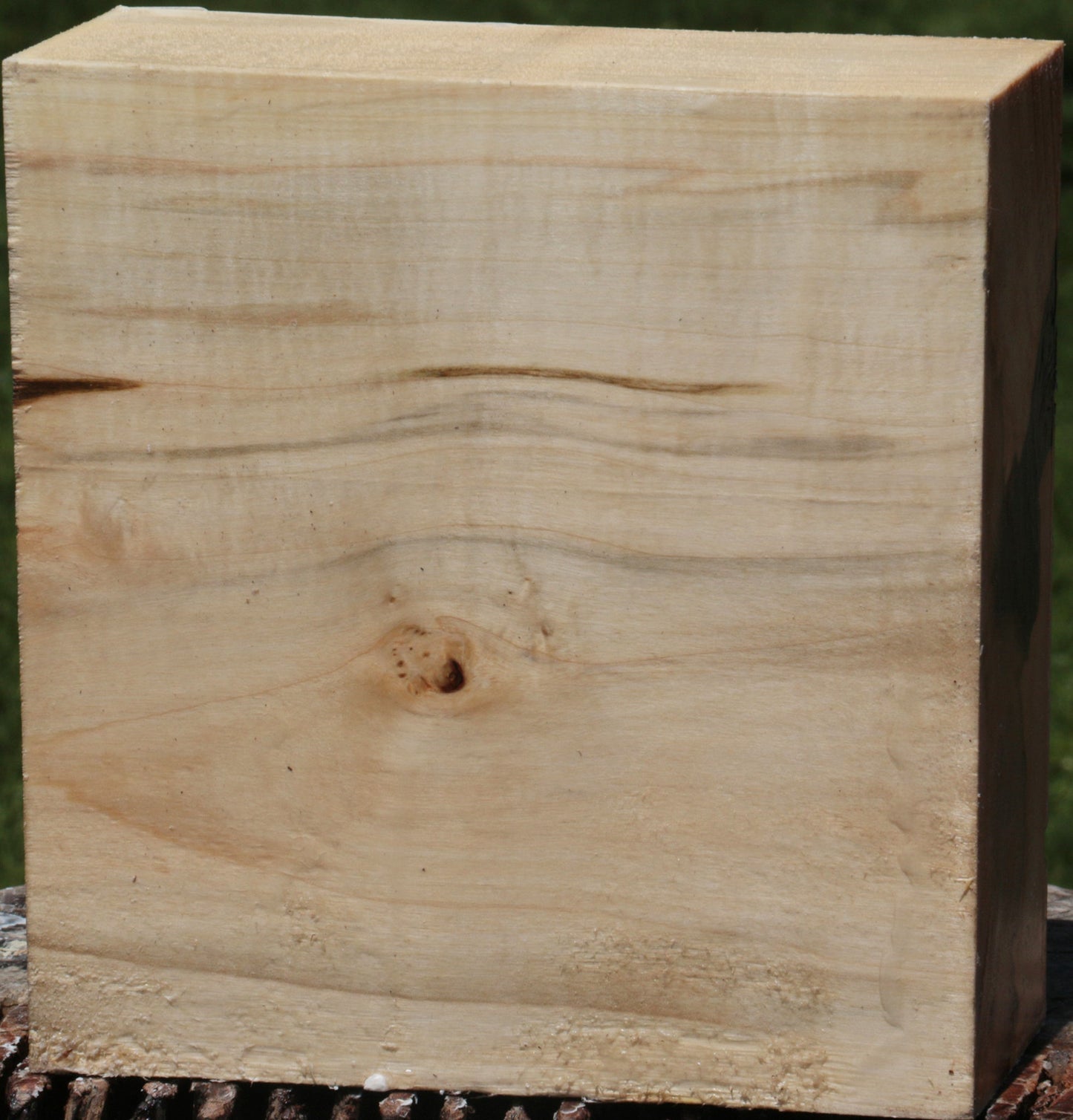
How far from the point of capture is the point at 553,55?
1405 mm

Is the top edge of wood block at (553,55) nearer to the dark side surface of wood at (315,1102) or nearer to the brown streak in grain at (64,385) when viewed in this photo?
the brown streak in grain at (64,385)

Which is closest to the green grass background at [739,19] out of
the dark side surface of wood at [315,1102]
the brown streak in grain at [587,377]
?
the dark side surface of wood at [315,1102]

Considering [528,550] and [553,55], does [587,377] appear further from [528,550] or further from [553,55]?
[553,55]

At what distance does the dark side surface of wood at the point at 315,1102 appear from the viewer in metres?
1.46

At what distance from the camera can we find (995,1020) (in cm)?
147

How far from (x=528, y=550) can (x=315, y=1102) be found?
474mm

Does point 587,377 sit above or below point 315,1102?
above

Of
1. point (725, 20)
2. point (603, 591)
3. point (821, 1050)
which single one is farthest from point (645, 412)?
point (725, 20)

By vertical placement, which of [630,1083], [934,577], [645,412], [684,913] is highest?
[645,412]

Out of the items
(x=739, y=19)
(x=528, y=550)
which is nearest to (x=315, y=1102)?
(x=528, y=550)

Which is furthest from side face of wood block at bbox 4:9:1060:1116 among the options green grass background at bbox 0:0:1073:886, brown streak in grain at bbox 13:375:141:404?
green grass background at bbox 0:0:1073:886

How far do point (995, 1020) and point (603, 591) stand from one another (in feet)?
1.50

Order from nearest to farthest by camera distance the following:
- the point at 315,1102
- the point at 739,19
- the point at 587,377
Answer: the point at 587,377 < the point at 315,1102 < the point at 739,19

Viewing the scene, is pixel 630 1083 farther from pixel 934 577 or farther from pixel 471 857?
pixel 934 577
